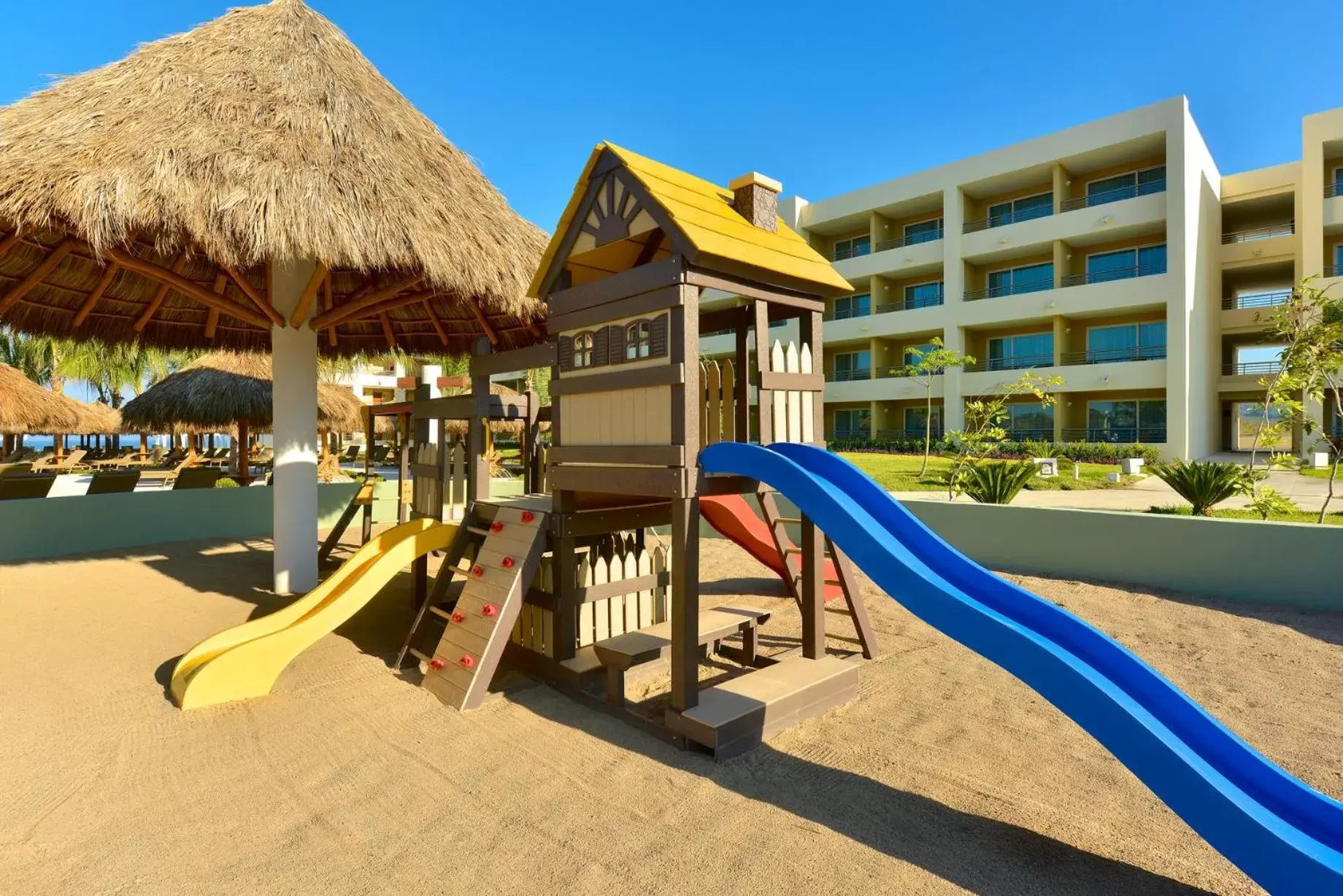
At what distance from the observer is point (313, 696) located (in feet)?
14.5

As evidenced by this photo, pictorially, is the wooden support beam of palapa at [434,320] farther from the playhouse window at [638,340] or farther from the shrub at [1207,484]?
the shrub at [1207,484]

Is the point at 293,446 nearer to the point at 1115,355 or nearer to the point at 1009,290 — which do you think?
the point at 1115,355

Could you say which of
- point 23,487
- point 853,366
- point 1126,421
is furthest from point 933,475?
point 23,487

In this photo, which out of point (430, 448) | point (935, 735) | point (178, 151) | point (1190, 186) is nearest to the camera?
point (935, 735)

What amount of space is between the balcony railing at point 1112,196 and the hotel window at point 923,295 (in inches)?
220

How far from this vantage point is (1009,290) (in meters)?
27.5

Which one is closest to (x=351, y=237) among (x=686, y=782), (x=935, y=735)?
(x=686, y=782)

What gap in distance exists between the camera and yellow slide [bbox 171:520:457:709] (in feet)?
13.9

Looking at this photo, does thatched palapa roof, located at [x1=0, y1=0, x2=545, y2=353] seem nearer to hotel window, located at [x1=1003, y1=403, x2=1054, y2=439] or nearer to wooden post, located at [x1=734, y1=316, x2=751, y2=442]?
wooden post, located at [x1=734, y1=316, x2=751, y2=442]

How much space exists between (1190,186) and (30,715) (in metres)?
29.4

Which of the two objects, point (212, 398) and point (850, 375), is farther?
point (850, 375)

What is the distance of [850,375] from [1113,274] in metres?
10.8

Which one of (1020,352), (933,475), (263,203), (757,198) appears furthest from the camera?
(1020,352)

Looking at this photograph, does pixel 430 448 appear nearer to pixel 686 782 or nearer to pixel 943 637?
pixel 686 782
